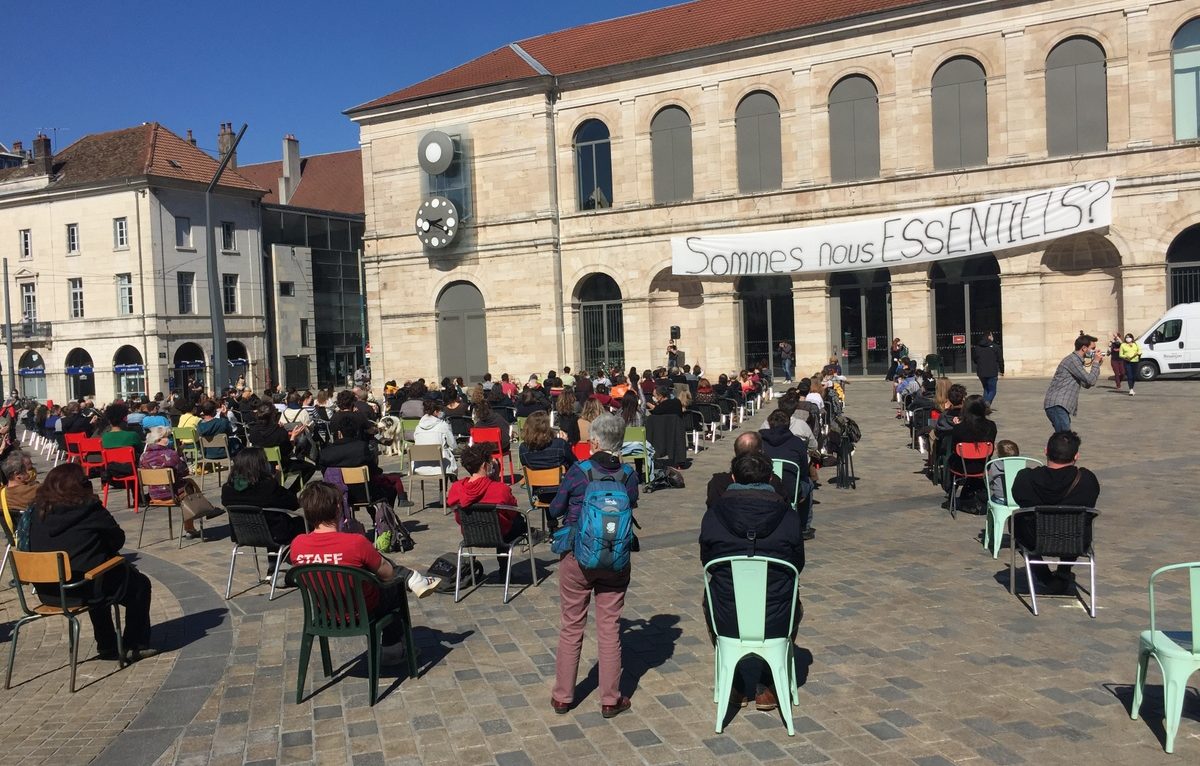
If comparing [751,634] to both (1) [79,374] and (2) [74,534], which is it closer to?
(2) [74,534]

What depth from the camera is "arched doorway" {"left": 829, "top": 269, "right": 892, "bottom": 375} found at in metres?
30.0

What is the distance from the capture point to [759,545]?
17.3 feet

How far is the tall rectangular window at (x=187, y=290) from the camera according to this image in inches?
1847

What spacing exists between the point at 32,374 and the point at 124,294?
24.0ft

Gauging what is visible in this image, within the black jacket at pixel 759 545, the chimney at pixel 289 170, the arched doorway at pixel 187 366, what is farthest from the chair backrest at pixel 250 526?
the chimney at pixel 289 170

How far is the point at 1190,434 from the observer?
646 inches

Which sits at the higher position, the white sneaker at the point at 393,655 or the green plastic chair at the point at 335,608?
the green plastic chair at the point at 335,608

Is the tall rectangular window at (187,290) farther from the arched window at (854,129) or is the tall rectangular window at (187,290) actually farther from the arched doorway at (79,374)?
the arched window at (854,129)

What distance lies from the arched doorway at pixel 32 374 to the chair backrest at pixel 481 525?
48379 millimetres

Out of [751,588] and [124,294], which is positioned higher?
[124,294]

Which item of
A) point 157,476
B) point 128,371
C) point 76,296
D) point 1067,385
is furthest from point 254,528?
point 76,296

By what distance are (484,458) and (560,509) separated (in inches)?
87.8

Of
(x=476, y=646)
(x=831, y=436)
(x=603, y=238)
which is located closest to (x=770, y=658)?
(x=476, y=646)

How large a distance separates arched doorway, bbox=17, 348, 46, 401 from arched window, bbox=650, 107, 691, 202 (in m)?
34.5
